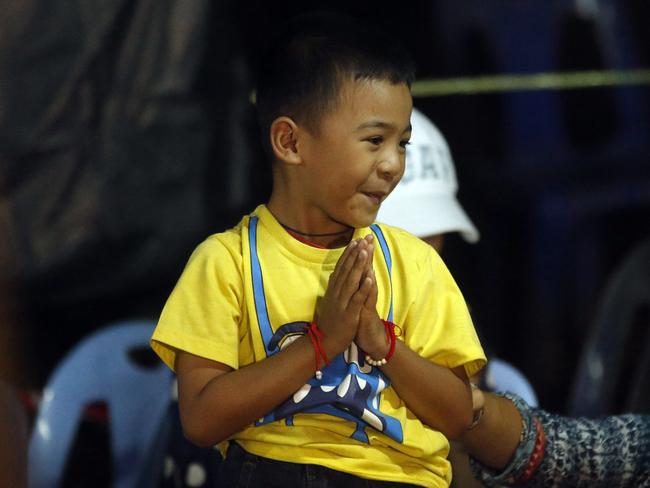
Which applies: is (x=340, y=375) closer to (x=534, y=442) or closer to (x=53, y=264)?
(x=534, y=442)

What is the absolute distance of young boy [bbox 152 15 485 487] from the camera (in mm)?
1361

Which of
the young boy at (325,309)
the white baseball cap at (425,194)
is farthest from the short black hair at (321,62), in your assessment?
the white baseball cap at (425,194)

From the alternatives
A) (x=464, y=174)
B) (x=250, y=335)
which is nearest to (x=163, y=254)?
(x=464, y=174)

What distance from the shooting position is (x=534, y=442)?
5.99 ft

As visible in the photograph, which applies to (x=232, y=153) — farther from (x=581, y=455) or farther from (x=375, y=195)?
(x=375, y=195)

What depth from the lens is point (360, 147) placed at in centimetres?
136

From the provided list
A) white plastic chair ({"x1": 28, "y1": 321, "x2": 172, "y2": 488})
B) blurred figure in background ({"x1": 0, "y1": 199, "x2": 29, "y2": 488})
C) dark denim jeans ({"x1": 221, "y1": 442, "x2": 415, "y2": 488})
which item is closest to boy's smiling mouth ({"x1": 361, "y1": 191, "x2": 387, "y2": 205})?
dark denim jeans ({"x1": 221, "y1": 442, "x2": 415, "y2": 488})

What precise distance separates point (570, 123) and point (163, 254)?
1.31 m

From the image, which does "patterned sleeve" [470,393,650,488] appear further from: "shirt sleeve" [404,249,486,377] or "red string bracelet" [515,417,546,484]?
"shirt sleeve" [404,249,486,377]

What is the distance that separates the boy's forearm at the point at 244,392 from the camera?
53.5 inches

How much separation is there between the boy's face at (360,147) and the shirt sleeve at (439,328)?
130 millimetres

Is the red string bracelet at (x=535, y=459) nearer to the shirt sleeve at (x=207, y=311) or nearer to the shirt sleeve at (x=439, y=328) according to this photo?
the shirt sleeve at (x=439, y=328)

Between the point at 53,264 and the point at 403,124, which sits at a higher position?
the point at 403,124

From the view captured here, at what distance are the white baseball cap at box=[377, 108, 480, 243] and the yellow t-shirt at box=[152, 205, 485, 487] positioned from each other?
1.71 ft
